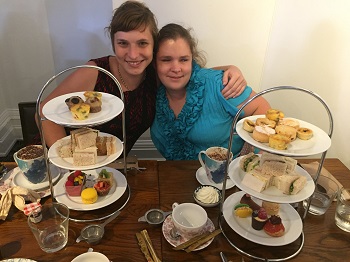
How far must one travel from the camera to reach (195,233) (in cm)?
106

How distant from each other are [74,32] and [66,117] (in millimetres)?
1747

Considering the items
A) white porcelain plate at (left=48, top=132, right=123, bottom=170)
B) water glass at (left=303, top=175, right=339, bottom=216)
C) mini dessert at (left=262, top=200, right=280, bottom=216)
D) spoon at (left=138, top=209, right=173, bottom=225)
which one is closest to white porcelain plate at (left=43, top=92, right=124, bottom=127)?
white porcelain plate at (left=48, top=132, right=123, bottom=170)

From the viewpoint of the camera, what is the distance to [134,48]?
152 cm

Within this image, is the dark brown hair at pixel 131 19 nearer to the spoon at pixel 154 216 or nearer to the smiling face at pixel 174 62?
the smiling face at pixel 174 62

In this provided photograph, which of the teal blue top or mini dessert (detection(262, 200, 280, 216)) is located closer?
mini dessert (detection(262, 200, 280, 216))

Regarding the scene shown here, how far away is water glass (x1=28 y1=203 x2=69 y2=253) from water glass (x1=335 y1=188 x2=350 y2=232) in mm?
966

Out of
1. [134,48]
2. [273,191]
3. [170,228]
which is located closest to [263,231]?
[273,191]

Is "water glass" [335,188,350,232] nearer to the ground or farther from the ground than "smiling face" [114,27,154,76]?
nearer to the ground

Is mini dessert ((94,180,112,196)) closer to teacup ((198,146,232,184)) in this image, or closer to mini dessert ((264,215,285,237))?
teacup ((198,146,232,184))

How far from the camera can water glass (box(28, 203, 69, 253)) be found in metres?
1.02

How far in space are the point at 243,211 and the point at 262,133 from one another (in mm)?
335

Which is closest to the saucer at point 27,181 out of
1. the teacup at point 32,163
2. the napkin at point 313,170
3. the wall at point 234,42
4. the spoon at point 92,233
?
the teacup at point 32,163

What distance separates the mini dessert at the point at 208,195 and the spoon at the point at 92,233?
0.37m

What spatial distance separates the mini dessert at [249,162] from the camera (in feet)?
3.61
